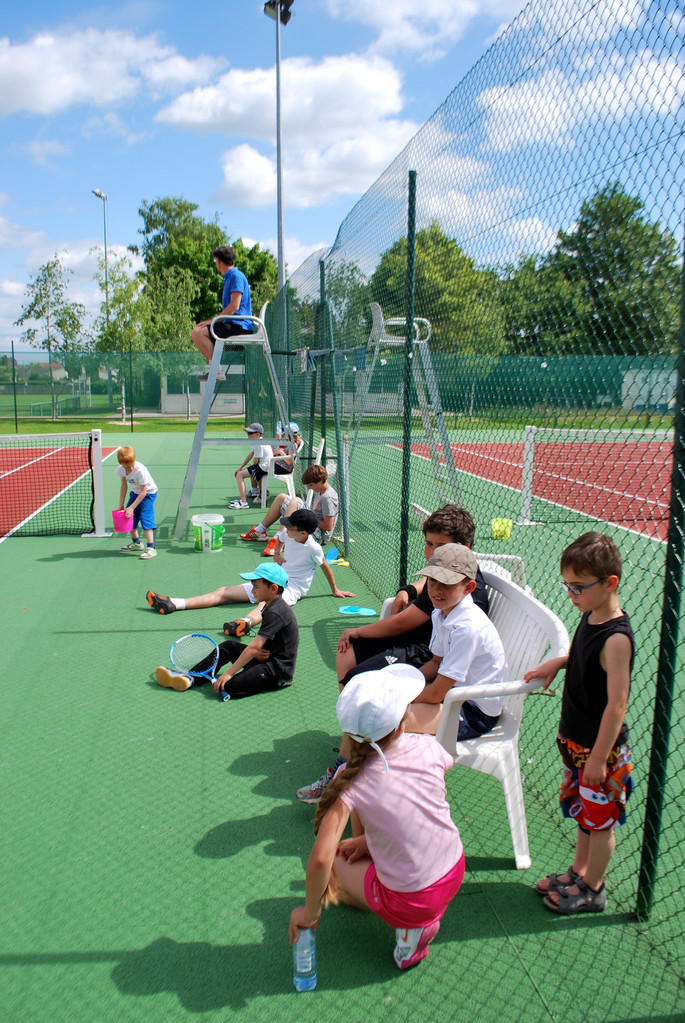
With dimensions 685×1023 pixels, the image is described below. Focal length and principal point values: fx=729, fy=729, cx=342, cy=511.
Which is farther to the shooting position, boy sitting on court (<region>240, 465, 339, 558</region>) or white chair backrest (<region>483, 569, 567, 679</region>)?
boy sitting on court (<region>240, 465, 339, 558</region>)

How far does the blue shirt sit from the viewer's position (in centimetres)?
743


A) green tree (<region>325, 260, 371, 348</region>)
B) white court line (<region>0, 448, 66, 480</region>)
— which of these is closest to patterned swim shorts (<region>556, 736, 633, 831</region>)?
green tree (<region>325, 260, 371, 348</region>)

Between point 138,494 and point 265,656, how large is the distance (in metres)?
3.54

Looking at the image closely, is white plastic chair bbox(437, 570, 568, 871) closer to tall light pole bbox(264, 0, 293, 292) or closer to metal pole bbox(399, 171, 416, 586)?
metal pole bbox(399, 171, 416, 586)

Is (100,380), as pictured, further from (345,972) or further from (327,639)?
(345,972)

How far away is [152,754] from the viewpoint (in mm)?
3484

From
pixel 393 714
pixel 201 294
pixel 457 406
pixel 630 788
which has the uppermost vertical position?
pixel 201 294

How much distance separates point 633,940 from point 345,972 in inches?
36.3

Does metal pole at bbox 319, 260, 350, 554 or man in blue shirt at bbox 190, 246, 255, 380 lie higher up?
man in blue shirt at bbox 190, 246, 255, 380

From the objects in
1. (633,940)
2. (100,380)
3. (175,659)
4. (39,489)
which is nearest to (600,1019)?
(633,940)

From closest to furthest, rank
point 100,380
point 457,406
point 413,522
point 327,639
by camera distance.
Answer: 1. point 457,406
2. point 327,639
3. point 413,522
4. point 100,380

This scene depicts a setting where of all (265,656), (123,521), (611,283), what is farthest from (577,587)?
(123,521)

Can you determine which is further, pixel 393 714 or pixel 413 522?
pixel 413 522

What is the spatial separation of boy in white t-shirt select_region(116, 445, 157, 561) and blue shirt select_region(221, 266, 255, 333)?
5.88ft
